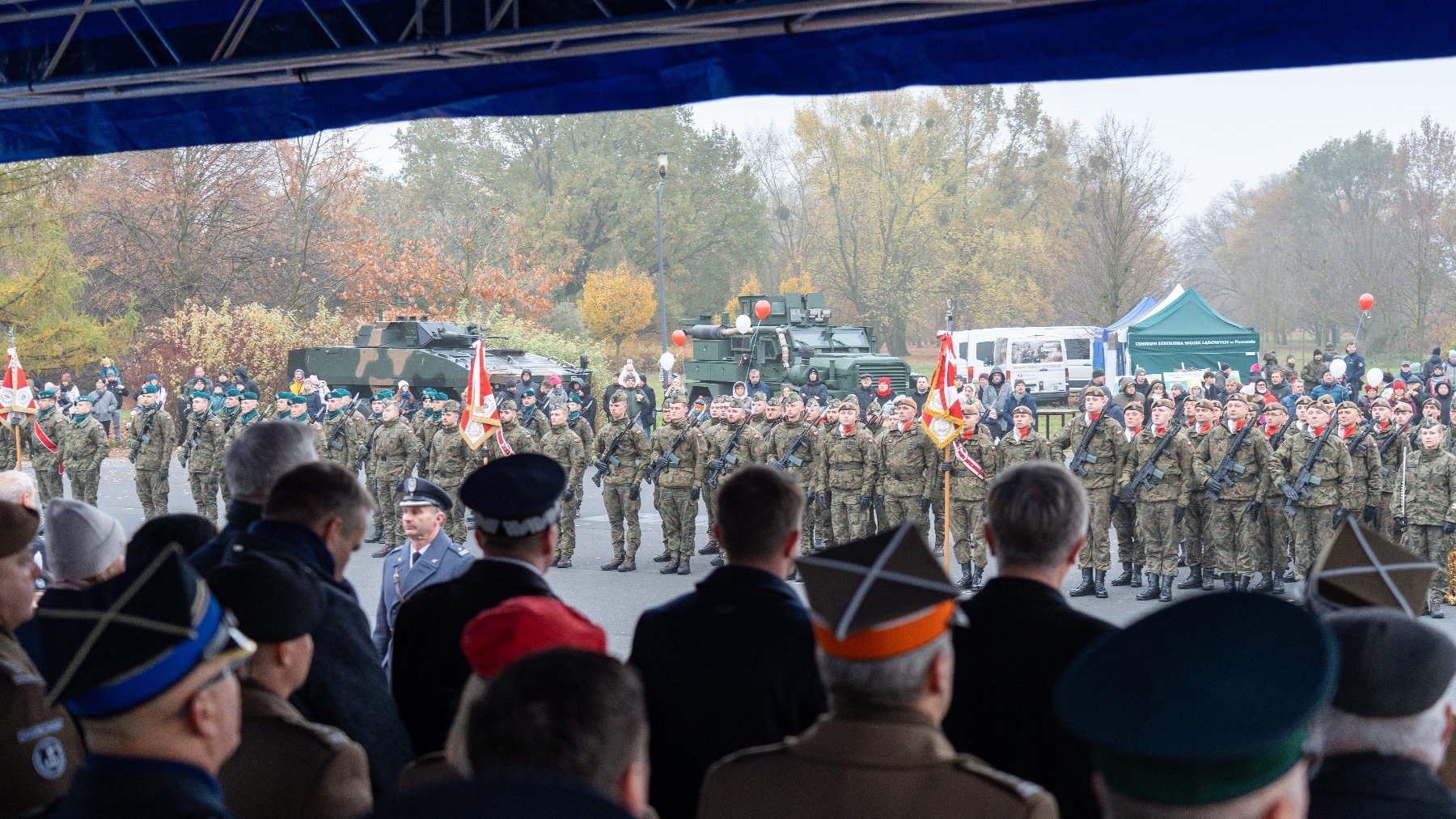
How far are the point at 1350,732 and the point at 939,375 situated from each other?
10383 mm

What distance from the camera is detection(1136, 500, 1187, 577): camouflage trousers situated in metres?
11.4

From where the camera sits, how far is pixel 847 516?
43.4ft

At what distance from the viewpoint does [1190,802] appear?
136 centimetres

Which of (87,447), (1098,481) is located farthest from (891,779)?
(87,447)

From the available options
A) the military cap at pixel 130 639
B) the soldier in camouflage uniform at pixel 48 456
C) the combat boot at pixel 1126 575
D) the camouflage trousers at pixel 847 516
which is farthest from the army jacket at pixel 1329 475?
the soldier in camouflage uniform at pixel 48 456

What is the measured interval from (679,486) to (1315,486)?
18.9ft

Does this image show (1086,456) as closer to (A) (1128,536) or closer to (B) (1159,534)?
(A) (1128,536)

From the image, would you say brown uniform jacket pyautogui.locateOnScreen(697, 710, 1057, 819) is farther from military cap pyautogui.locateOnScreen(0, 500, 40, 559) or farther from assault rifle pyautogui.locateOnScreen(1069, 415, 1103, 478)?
assault rifle pyautogui.locateOnScreen(1069, 415, 1103, 478)

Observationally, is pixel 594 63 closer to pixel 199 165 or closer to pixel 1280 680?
pixel 1280 680

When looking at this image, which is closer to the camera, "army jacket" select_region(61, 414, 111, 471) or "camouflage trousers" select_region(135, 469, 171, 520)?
"camouflage trousers" select_region(135, 469, 171, 520)

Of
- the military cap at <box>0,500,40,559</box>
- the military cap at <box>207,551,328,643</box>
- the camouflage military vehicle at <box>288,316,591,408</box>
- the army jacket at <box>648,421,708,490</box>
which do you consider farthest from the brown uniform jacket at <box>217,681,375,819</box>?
the camouflage military vehicle at <box>288,316,591,408</box>

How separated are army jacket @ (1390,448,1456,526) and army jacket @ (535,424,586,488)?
7911 mm

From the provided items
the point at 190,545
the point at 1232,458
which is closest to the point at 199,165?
the point at 1232,458

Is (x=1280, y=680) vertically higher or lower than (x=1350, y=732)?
higher
